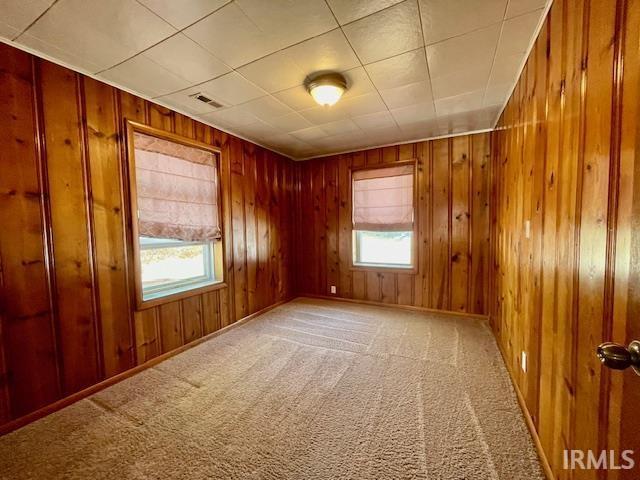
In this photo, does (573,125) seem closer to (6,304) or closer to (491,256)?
(491,256)

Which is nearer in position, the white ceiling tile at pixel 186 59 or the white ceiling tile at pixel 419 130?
the white ceiling tile at pixel 186 59

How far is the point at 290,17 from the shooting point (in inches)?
56.0

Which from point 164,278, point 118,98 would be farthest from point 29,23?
point 164,278

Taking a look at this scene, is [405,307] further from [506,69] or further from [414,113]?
[506,69]

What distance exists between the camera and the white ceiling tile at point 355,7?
4.37 ft

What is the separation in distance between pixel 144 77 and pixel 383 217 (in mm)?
3086

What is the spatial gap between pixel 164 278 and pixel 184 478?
6.10 feet

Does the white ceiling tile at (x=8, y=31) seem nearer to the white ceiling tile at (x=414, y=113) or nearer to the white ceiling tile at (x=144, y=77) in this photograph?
the white ceiling tile at (x=144, y=77)

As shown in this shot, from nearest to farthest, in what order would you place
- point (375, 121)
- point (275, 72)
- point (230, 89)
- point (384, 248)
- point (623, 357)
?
point (623, 357) < point (275, 72) < point (230, 89) < point (375, 121) < point (384, 248)

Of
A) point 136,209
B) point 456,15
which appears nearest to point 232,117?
point 136,209

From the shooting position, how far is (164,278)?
2658 millimetres

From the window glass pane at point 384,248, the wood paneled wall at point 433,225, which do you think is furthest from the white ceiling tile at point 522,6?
the window glass pane at point 384,248

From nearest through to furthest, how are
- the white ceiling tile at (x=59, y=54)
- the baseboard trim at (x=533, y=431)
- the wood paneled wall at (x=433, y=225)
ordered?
the baseboard trim at (x=533, y=431), the white ceiling tile at (x=59, y=54), the wood paneled wall at (x=433, y=225)

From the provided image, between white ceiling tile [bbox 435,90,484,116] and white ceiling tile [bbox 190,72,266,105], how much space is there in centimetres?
173
